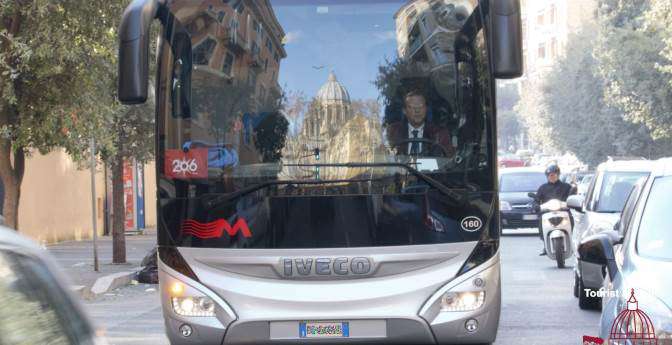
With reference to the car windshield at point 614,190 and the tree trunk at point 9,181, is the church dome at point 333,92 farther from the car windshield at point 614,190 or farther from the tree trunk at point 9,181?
the tree trunk at point 9,181

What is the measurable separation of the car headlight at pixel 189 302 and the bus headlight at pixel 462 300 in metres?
1.64

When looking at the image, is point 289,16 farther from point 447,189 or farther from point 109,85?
point 109,85

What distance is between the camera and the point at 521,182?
29797 millimetres

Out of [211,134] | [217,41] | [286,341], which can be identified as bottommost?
[286,341]

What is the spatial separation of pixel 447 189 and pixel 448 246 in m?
0.40

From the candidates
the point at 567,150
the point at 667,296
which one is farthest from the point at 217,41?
the point at 567,150

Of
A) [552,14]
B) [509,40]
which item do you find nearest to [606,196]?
[509,40]

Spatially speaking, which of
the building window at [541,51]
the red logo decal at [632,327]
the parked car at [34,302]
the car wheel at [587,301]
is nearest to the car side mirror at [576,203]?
the car wheel at [587,301]

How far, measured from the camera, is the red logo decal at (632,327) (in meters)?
A: 5.44

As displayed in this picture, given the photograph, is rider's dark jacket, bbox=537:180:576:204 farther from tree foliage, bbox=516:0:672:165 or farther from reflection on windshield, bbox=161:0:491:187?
tree foliage, bbox=516:0:672:165

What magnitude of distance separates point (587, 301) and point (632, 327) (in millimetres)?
7552

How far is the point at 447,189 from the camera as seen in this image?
8.31 meters

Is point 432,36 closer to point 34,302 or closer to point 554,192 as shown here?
point 34,302

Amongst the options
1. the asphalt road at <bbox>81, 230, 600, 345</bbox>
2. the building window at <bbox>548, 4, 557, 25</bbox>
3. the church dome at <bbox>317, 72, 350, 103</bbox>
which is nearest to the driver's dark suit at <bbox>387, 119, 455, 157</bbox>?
the church dome at <bbox>317, 72, 350, 103</bbox>
